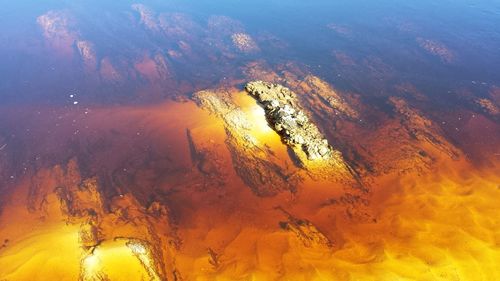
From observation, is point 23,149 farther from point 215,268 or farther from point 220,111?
point 215,268

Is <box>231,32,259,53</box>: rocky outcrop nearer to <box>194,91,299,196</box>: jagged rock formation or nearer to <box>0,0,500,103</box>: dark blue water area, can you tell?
<box>0,0,500,103</box>: dark blue water area

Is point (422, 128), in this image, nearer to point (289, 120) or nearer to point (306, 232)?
point (289, 120)

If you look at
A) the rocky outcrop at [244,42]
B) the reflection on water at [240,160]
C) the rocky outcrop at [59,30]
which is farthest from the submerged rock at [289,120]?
the rocky outcrop at [59,30]

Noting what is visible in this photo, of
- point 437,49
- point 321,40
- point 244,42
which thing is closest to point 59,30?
point 244,42

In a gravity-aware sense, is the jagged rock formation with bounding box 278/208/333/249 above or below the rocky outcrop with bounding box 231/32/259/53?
below

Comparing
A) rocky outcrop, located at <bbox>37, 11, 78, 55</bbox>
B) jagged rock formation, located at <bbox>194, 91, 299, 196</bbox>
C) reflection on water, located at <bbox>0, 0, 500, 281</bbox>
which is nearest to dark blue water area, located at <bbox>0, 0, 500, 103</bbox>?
reflection on water, located at <bbox>0, 0, 500, 281</bbox>

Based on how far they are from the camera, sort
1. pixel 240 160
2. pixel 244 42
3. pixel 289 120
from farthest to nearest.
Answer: pixel 244 42 < pixel 289 120 < pixel 240 160
